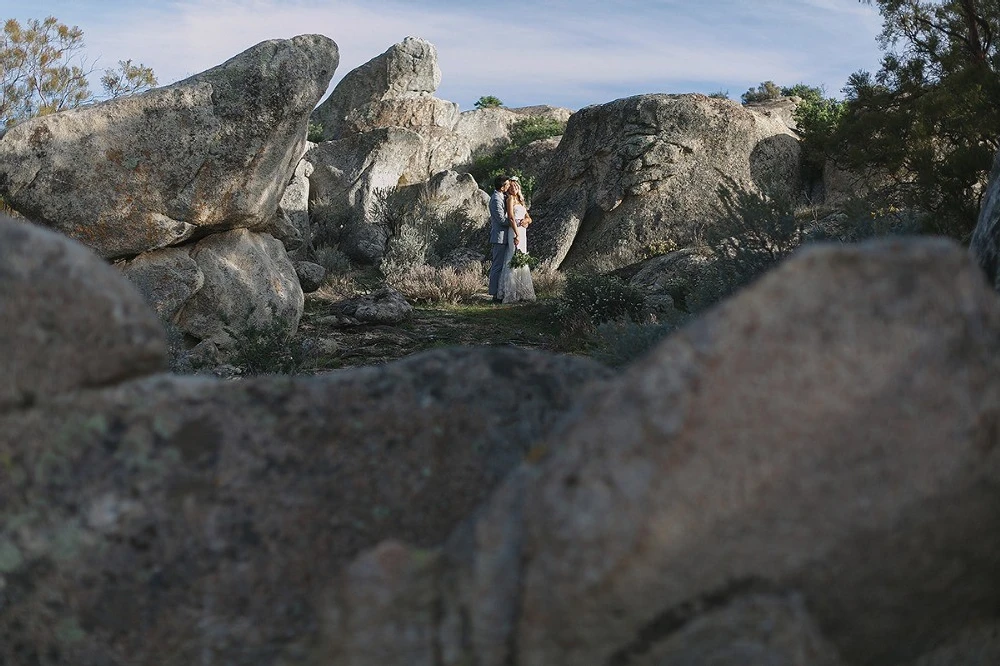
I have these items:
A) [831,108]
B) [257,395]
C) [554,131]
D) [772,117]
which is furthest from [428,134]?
[257,395]

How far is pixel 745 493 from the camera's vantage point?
140cm

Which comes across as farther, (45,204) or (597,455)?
(45,204)

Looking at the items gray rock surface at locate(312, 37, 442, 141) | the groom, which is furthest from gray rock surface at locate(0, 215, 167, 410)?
gray rock surface at locate(312, 37, 442, 141)

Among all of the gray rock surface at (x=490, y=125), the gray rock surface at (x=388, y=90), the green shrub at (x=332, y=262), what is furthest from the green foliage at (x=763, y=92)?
the green shrub at (x=332, y=262)

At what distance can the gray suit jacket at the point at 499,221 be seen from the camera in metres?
13.6

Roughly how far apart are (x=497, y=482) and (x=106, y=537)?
69 centimetres

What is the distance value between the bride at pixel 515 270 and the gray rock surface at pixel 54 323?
38.0ft

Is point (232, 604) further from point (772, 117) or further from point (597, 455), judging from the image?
point (772, 117)

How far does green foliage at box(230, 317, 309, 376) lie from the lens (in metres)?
7.04

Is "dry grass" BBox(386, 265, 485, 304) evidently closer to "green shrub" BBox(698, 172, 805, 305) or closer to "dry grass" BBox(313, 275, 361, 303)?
"dry grass" BBox(313, 275, 361, 303)

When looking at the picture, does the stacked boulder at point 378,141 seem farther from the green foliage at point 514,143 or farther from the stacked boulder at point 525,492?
the stacked boulder at point 525,492

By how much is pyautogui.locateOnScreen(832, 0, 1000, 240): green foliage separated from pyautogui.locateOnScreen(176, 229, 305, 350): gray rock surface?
7.71 m

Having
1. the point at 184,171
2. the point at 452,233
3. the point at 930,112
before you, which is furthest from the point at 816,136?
the point at 184,171

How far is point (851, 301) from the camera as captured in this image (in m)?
1.43
